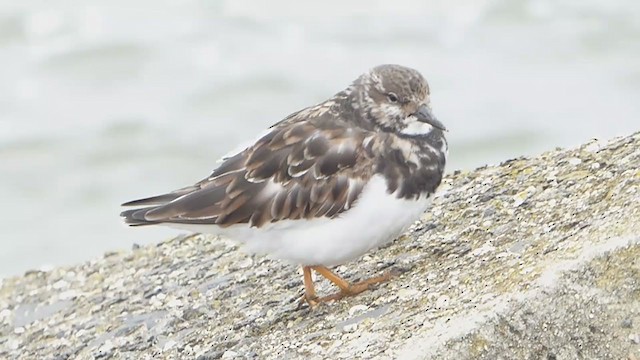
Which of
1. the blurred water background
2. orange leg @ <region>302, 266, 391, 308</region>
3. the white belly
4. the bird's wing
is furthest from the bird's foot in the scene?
the blurred water background

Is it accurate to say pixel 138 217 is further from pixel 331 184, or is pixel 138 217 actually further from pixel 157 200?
pixel 331 184

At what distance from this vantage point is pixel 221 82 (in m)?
12.3

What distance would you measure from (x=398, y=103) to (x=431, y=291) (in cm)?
74

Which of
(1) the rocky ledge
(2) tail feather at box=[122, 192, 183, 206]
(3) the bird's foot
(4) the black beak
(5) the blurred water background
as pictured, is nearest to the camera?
(1) the rocky ledge

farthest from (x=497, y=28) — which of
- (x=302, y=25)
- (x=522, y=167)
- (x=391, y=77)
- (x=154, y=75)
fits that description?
(x=391, y=77)

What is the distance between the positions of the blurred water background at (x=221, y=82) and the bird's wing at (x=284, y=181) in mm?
4852

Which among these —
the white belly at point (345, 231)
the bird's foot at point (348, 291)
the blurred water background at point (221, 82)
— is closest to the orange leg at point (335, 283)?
the bird's foot at point (348, 291)

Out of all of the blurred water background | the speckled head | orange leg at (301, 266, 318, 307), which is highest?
the blurred water background

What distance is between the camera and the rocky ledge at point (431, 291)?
3852 millimetres

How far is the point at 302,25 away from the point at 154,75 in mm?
1658

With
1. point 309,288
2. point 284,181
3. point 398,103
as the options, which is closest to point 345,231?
point 284,181

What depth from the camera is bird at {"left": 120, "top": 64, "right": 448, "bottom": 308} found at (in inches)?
176

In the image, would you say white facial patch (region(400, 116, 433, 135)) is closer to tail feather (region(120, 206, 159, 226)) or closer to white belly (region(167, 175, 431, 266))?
white belly (region(167, 175, 431, 266))

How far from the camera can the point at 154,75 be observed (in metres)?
12.8
